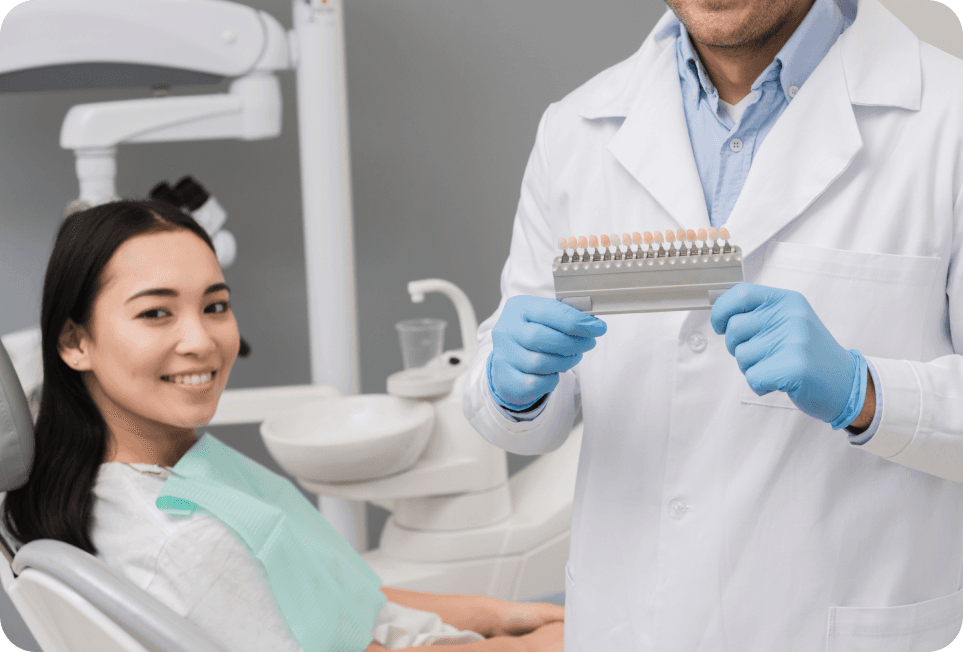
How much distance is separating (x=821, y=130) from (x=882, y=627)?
52cm

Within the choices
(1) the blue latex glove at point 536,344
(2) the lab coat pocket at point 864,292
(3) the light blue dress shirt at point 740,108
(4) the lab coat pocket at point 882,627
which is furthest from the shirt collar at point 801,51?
(4) the lab coat pocket at point 882,627

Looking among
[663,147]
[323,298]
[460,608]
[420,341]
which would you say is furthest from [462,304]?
[663,147]

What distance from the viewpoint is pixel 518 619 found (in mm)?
1410

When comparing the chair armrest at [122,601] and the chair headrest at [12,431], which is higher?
the chair headrest at [12,431]

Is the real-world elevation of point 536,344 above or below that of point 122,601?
above

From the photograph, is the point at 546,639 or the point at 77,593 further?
the point at 546,639

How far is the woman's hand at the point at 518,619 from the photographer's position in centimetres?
141

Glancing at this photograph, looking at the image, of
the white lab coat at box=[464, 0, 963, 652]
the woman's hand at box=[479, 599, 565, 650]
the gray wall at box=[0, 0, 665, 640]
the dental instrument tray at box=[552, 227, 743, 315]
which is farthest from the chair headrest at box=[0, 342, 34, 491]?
the gray wall at box=[0, 0, 665, 640]

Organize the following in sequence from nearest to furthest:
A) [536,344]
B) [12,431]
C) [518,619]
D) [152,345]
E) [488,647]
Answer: [536,344]
[12,431]
[152,345]
[488,647]
[518,619]

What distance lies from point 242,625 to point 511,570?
3.34ft

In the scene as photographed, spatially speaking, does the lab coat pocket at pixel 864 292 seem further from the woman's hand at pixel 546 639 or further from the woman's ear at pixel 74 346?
the woman's ear at pixel 74 346

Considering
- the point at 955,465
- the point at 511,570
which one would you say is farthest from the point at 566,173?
the point at 511,570

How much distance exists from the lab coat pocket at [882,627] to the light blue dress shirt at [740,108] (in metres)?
0.38

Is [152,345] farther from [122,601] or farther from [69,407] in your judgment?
[122,601]
